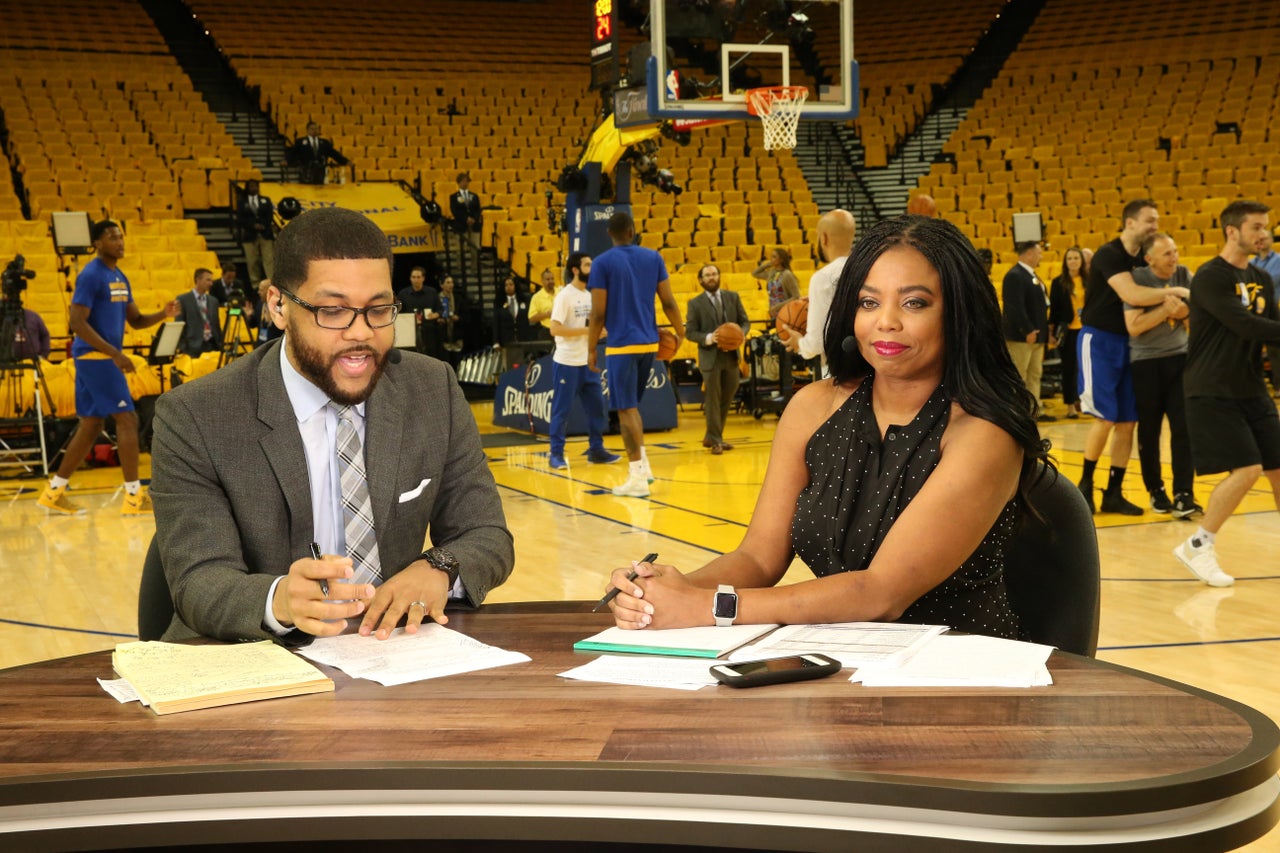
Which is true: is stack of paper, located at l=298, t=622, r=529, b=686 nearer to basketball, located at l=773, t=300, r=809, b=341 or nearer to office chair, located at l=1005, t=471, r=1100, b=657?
office chair, located at l=1005, t=471, r=1100, b=657

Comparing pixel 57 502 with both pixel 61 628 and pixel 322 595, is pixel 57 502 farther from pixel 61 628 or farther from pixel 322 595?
pixel 322 595

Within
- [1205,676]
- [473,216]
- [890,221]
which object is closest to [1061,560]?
[890,221]

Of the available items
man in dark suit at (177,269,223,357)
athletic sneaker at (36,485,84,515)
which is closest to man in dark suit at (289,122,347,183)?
man in dark suit at (177,269,223,357)

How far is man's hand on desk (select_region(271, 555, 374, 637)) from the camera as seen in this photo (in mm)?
1898

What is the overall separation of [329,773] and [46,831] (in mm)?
308

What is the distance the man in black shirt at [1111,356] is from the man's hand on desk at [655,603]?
5.00 meters

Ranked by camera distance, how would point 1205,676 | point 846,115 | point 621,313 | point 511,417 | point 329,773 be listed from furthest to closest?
point 511,417 < point 846,115 < point 621,313 < point 1205,676 < point 329,773

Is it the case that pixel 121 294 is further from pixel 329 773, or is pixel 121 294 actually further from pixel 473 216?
pixel 473 216

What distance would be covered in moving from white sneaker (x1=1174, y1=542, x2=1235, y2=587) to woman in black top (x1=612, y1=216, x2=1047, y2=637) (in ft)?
10.8

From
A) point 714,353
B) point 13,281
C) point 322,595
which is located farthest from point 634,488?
point 322,595

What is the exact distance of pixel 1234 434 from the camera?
17.0 feet

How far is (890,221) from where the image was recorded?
2311 mm

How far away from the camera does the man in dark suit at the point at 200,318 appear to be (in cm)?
1095

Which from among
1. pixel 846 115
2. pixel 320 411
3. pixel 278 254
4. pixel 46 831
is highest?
pixel 846 115
